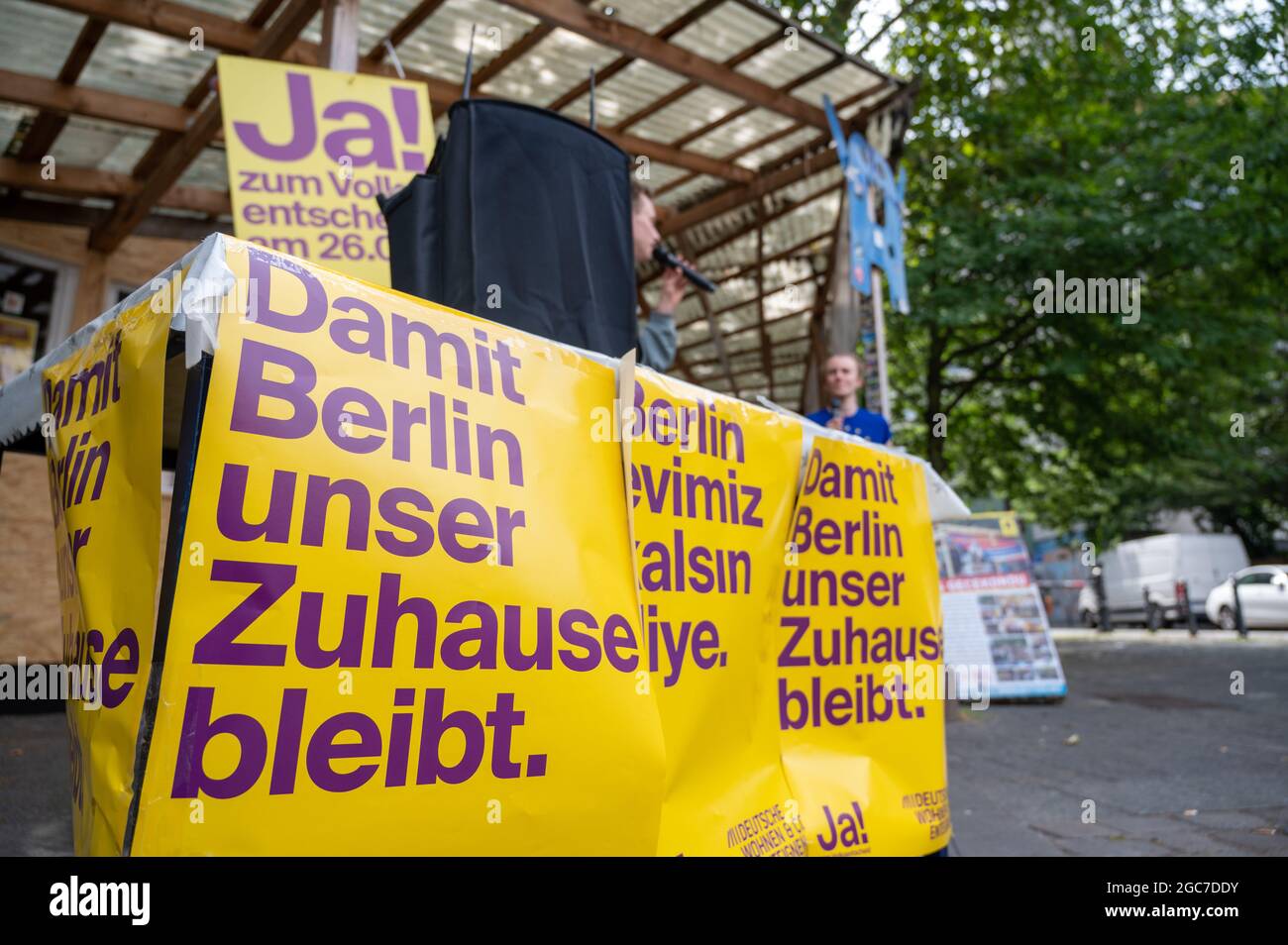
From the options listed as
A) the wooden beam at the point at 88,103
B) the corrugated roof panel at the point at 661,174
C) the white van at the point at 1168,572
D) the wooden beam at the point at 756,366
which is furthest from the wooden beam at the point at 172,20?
the white van at the point at 1168,572

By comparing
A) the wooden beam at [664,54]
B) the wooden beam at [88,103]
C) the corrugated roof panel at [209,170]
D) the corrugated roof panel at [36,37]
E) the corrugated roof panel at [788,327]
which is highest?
the wooden beam at [664,54]

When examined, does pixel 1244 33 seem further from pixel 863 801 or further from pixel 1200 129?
pixel 863 801

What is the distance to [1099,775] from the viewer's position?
5117 millimetres

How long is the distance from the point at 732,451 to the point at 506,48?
190 inches

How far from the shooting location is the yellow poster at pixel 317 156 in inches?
160

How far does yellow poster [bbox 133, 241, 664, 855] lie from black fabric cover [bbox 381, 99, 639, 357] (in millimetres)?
395

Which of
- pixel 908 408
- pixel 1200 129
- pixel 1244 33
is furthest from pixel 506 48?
pixel 908 408

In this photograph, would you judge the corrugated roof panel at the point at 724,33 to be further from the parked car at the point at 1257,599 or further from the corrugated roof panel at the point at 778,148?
the parked car at the point at 1257,599

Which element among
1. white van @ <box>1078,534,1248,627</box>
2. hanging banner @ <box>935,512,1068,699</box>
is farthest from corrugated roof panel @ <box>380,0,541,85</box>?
white van @ <box>1078,534,1248,627</box>

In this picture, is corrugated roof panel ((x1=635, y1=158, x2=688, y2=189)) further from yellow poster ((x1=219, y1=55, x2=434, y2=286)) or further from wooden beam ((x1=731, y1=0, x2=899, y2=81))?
yellow poster ((x1=219, y1=55, x2=434, y2=286))

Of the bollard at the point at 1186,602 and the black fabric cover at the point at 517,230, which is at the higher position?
the black fabric cover at the point at 517,230

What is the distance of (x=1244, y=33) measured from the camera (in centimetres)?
896

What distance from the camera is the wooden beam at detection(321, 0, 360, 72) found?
448 centimetres

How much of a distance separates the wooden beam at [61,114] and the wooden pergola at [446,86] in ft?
0.05
